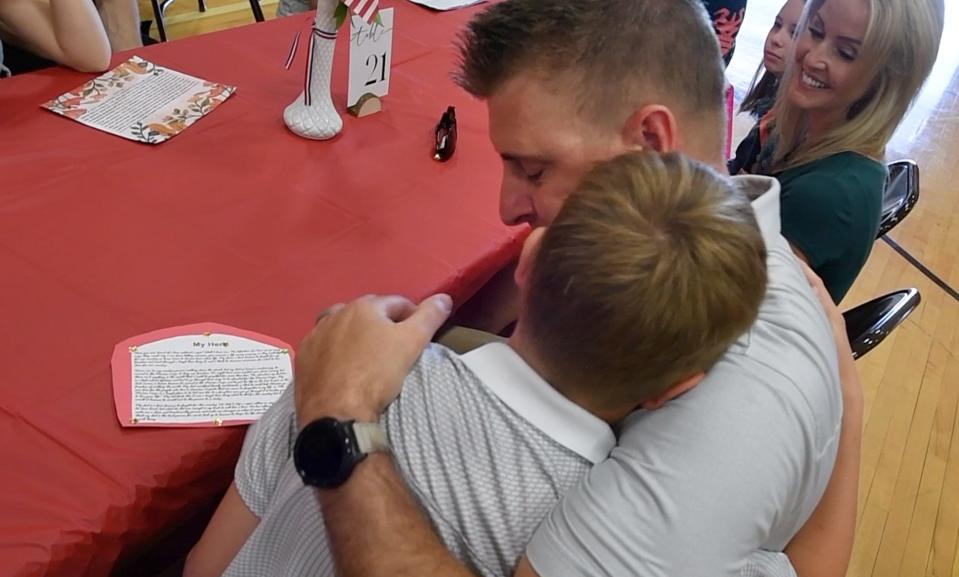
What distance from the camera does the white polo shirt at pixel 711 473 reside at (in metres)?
0.67

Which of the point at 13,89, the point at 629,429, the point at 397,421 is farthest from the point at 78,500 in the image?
the point at 13,89

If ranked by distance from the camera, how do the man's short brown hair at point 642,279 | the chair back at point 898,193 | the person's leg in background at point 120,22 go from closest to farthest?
the man's short brown hair at point 642,279 → the chair back at point 898,193 → the person's leg in background at point 120,22

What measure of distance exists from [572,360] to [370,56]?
1181 millimetres

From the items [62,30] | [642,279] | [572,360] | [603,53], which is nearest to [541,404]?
[572,360]

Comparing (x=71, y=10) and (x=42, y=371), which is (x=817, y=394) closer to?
(x=42, y=371)

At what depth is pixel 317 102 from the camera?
5.25 ft

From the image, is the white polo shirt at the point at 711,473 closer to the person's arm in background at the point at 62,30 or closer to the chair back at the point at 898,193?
the chair back at the point at 898,193

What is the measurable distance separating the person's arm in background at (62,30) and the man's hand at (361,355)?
1.00 meters

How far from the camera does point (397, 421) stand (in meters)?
0.79

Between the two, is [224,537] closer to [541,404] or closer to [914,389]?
[541,404]

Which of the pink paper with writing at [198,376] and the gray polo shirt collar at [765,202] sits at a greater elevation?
the gray polo shirt collar at [765,202]

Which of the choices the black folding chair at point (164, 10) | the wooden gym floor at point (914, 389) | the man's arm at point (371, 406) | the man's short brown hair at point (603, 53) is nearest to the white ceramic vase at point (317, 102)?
the man's short brown hair at point (603, 53)

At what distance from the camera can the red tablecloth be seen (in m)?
0.91

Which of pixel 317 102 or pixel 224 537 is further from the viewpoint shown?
pixel 317 102
